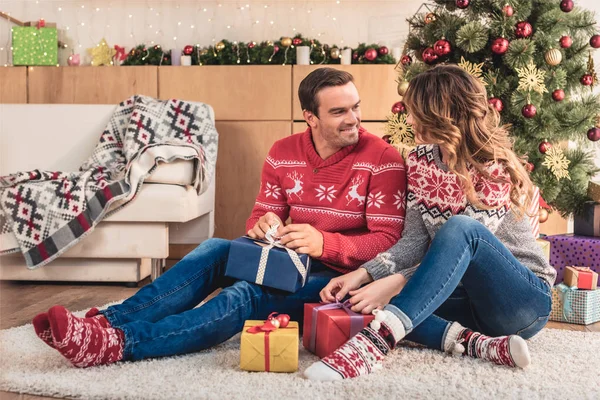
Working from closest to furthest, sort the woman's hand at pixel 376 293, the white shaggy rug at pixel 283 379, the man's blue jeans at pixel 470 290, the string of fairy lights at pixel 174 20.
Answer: the white shaggy rug at pixel 283 379 → the man's blue jeans at pixel 470 290 → the woman's hand at pixel 376 293 → the string of fairy lights at pixel 174 20

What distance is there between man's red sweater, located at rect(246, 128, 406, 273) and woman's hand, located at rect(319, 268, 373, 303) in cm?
8

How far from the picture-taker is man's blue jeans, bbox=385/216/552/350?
152 cm

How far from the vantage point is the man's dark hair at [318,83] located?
6.31 ft

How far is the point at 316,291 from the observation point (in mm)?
1813

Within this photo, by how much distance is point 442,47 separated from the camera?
2564 mm

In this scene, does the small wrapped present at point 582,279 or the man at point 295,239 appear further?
the small wrapped present at point 582,279

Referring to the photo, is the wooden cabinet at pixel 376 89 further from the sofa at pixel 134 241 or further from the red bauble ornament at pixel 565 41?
the red bauble ornament at pixel 565 41

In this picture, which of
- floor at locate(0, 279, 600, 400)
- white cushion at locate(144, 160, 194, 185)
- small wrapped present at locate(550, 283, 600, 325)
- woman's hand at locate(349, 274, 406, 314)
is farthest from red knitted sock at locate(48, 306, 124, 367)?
small wrapped present at locate(550, 283, 600, 325)

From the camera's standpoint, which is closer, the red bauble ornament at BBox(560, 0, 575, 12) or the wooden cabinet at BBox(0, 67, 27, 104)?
the red bauble ornament at BBox(560, 0, 575, 12)

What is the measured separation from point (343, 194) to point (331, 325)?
16.3 inches

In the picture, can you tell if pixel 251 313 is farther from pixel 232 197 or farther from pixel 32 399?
pixel 232 197

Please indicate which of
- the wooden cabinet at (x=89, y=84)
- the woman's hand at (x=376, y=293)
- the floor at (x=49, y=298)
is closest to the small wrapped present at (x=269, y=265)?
the woman's hand at (x=376, y=293)

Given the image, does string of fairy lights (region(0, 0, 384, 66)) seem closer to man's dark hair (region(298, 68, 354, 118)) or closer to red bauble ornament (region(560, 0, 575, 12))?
red bauble ornament (region(560, 0, 575, 12))

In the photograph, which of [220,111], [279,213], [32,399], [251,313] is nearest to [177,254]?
[220,111]
